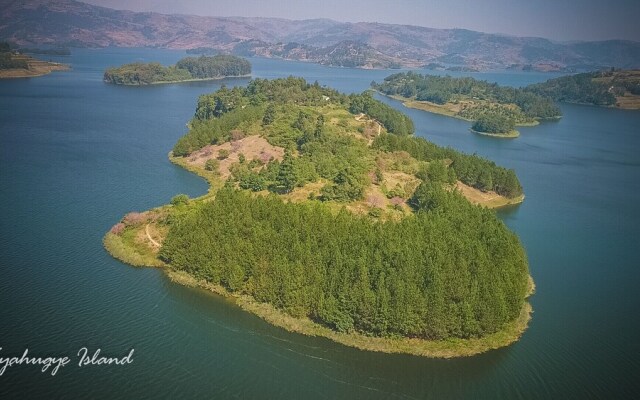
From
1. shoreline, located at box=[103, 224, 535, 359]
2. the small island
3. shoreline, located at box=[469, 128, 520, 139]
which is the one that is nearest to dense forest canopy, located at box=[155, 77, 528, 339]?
shoreline, located at box=[103, 224, 535, 359]

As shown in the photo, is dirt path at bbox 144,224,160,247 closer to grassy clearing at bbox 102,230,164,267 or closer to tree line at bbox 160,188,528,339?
grassy clearing at bbox 102,230,164,267

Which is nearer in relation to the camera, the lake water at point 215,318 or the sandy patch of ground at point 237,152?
the lake water at point 215,318

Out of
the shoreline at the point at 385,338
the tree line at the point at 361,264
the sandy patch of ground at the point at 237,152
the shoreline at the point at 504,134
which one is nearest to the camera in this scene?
the shoreline at the point at 385,338

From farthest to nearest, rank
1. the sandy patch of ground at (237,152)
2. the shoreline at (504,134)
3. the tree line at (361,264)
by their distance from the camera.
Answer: the shoreline at (504,134) < the sandy patch of ground at (237,152) < the tree line at (361,264)

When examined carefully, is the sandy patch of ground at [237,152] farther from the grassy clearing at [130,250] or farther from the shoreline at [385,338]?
the shoreline at [385,338]

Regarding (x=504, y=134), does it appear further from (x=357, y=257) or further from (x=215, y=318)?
(x=215, y=318)

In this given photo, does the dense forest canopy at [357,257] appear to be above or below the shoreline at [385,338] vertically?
above

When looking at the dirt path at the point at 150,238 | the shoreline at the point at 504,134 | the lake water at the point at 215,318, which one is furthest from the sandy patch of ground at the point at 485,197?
the shoreline at the point at 504,134

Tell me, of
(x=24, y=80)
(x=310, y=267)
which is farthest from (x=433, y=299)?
(x=24, y=80)
